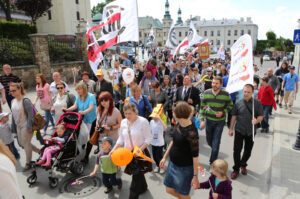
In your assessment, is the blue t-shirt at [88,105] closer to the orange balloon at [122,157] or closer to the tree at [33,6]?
the orange balloon at [122,157]

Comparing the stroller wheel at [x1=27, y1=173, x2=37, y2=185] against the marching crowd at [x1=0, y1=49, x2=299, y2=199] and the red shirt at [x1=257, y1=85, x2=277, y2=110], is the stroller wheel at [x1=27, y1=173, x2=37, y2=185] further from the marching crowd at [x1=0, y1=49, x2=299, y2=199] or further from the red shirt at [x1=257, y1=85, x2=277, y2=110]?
the red shirt at [x1=257, y1=85, x2=277, y2=110]

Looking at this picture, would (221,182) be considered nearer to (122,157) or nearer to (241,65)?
(122,157)

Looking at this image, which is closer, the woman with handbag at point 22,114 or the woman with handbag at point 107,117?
the woman with handbag at point 107,117

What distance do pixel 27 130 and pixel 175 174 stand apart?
10.8ft

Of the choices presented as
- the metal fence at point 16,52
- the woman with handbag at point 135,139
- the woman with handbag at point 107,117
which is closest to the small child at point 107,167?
the woman with handbag at point 135,139

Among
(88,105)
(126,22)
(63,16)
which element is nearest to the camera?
(88,105)

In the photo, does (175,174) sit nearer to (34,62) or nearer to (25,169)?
(25,169)

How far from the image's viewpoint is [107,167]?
3627 millimetres

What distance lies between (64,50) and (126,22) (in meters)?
10.7

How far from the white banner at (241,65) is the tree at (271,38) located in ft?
321

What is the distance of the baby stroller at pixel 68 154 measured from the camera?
160 inches

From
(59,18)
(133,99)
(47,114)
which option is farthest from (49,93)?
(59,18)

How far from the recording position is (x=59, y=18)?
152 feet

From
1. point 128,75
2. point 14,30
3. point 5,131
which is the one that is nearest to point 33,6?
point 14,30
